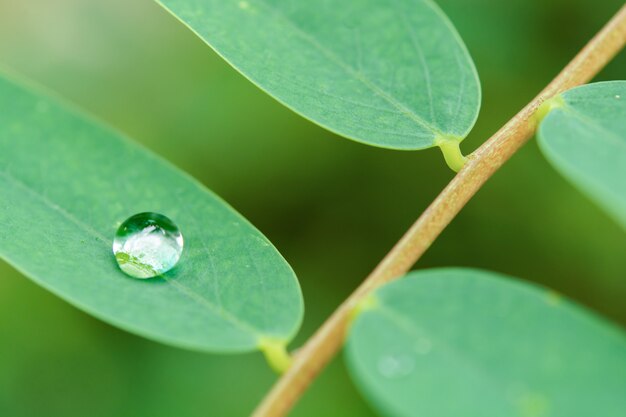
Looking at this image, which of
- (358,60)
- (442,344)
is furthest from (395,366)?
(358,60)

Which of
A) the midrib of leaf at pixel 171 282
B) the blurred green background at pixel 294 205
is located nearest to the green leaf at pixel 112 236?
the midrib of leaf at pixel 171 282

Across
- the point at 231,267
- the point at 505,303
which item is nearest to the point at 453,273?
the point at 505,303

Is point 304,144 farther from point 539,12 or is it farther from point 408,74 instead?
point 408,74

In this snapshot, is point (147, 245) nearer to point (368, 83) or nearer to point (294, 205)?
point (368, 83)

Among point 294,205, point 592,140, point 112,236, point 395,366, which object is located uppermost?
point 592,140

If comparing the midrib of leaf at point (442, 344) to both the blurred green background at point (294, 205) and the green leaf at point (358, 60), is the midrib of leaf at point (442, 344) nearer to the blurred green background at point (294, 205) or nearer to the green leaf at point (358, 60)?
the green leaf at point (358, 60)

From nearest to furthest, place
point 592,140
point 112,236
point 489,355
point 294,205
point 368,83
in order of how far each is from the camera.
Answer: point 489,355, point 592,140, point 112,236, point 368,83, point 294,205

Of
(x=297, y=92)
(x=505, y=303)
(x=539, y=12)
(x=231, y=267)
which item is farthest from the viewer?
(x=539, y=12)
